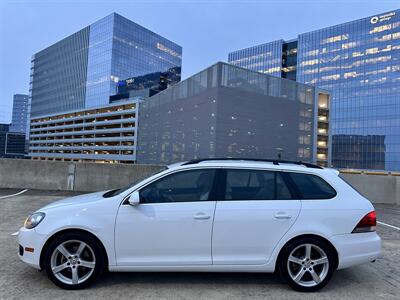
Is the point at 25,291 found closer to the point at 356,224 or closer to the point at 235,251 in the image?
the point at 235,251

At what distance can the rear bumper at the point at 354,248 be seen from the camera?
4.03 m

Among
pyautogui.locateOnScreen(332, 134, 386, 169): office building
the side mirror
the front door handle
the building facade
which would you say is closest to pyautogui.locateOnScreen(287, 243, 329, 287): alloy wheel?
the front door handle

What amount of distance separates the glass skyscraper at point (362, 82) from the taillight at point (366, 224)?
325ft

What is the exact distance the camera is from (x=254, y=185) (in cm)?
419

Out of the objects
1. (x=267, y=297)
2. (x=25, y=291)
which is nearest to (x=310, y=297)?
(x=267, y=297)

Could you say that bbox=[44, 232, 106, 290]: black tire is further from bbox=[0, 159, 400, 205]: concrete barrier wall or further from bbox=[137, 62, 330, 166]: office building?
bbox=[137, 62, 330, 166]: office building

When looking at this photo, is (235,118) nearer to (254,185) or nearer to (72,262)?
(254,185)

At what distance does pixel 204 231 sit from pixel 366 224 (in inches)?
78.5

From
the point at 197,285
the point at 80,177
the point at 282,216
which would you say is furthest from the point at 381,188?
the point at 80,177

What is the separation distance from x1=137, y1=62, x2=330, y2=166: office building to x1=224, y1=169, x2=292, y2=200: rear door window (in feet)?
137

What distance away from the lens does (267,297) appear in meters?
3.81

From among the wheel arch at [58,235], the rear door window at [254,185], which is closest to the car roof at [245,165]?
the rear door window at [254,185]

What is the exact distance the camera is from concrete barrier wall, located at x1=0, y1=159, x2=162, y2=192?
11938 millimetres

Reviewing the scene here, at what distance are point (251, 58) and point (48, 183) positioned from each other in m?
130
